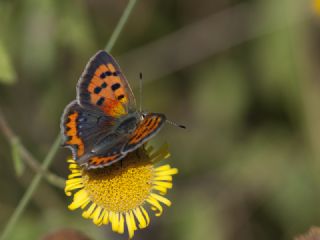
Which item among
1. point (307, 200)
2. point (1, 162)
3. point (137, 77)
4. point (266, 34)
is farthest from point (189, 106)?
point (1, 162)

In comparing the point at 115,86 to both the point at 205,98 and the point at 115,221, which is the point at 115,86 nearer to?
the point at 115,221

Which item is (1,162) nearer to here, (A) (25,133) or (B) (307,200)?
(A) (25,133)

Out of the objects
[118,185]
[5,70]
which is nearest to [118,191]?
[118,185]

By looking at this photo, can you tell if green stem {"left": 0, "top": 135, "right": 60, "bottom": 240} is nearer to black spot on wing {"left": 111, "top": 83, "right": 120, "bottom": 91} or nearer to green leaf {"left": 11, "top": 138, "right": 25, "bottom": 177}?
green leaf {"left": 11, "top": 138, "right": 25, "bottom": 177}

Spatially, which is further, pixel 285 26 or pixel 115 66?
pixel 285 26

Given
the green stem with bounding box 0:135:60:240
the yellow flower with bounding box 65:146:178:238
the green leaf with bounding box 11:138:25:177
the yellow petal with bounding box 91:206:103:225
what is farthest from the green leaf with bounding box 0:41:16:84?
the yellow petal with bounding box 91:206:103:225

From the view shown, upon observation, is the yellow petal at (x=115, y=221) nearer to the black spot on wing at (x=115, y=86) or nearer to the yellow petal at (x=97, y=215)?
the yellow petal at (x=97, y=215)
